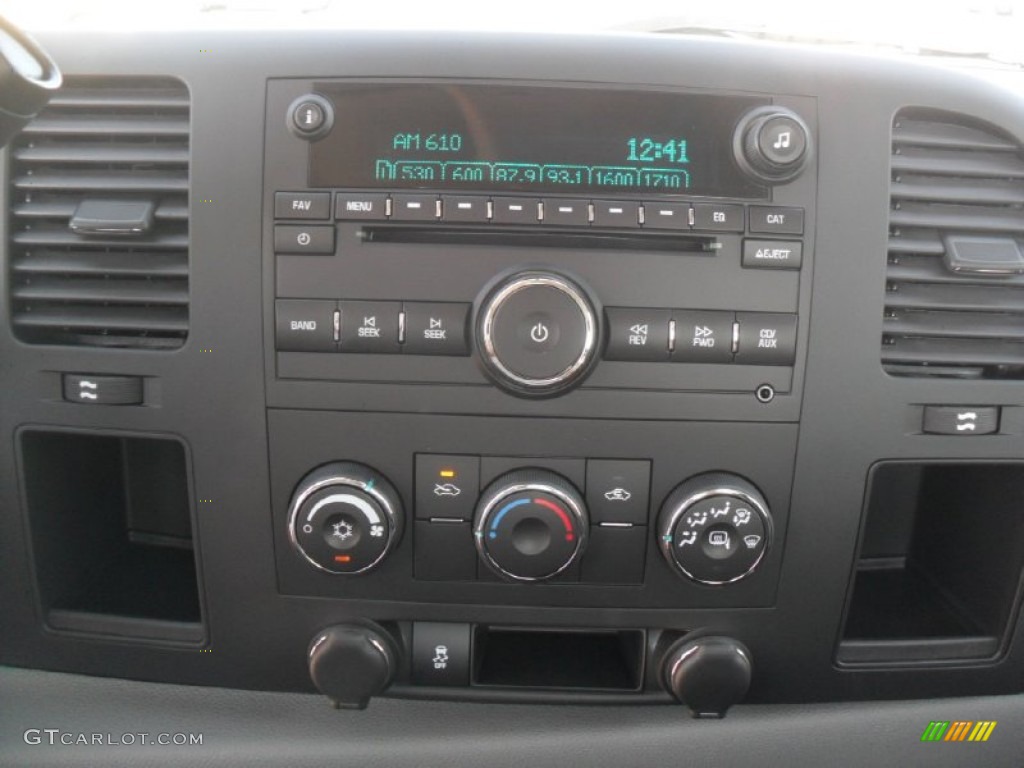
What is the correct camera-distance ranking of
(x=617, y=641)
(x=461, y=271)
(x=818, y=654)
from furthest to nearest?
(x=617, y=641) < (x=818, y=654) < (x=461, y=271)

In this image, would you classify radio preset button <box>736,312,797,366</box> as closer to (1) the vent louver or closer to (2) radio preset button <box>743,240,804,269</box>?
(2) radio preset button <box>743,240,804,269</box>

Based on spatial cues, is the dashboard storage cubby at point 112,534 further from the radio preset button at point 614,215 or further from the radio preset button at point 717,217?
the radio preset button at point 717,217

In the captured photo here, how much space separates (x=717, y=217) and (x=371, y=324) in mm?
432

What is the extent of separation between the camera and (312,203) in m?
1.00

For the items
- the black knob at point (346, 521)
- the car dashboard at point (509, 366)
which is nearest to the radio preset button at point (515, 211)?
the car dashboard at point (509, 366)

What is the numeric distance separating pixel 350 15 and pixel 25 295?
604mm

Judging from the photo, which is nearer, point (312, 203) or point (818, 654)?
point (312, 203)

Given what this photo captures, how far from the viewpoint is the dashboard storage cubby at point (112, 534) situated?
1.15 m

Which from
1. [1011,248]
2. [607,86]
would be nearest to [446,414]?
[607,86]

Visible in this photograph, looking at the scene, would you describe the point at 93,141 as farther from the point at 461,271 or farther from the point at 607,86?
the point at 607,86

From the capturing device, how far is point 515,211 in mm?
980

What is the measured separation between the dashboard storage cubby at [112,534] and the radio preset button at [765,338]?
729 millimetres

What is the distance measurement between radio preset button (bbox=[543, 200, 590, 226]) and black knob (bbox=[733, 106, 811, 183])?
0.64ft

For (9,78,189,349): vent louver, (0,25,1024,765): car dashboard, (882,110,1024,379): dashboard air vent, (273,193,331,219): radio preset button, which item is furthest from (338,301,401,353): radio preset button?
(882,110,1024,379): dashboard air vent
